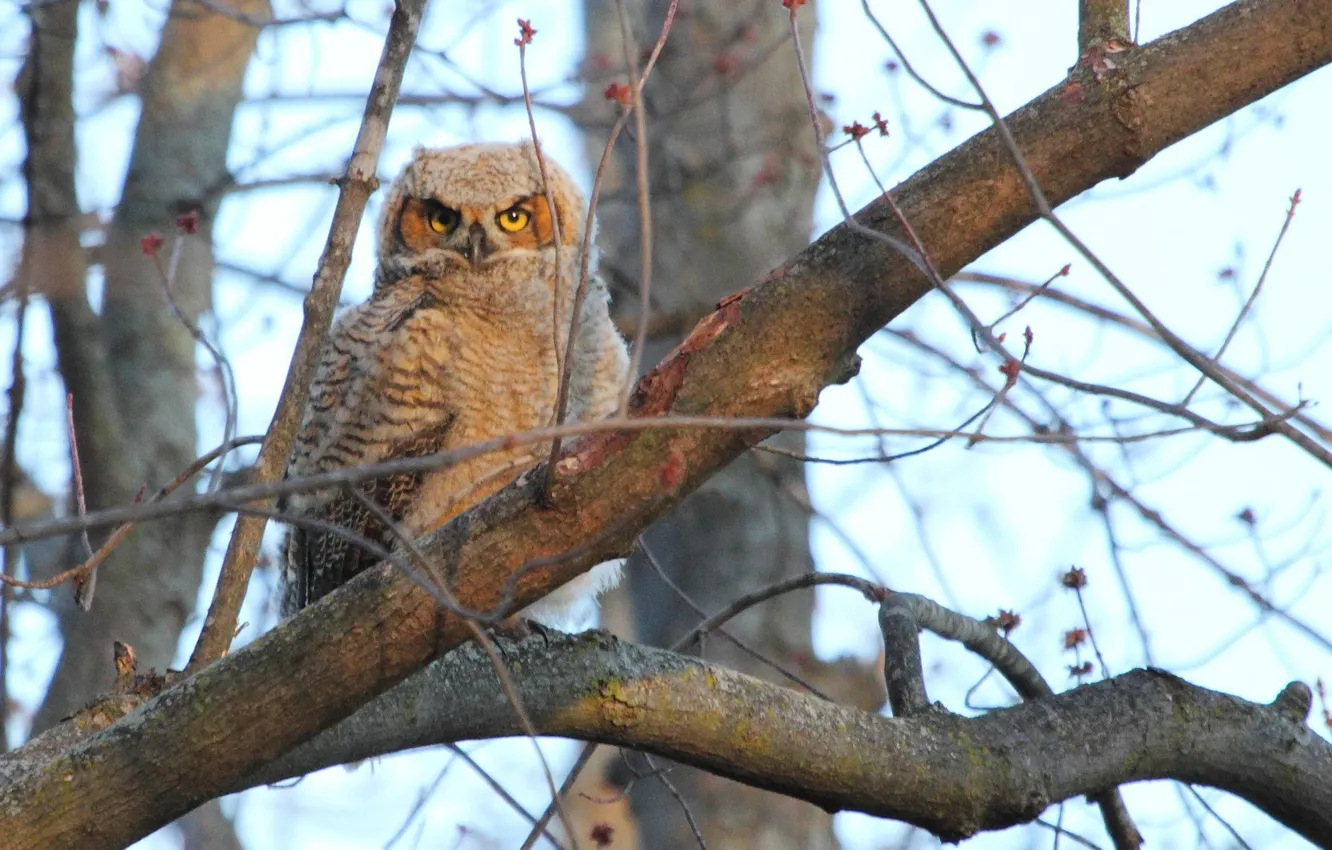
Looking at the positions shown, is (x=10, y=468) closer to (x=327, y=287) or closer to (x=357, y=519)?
(x=357, y=519)

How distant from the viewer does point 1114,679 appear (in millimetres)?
3291

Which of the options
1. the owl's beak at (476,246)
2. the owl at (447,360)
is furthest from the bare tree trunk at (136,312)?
the owl's beak at (476,246)

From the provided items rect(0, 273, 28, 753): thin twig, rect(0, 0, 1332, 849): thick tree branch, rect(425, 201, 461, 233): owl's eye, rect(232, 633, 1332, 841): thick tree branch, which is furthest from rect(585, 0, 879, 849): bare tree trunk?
rect(0, 0, 1332, 849): thick tree branch

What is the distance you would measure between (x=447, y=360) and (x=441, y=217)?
78 cm

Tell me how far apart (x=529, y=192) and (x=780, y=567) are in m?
2.04

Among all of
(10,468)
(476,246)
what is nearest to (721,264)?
(476,246)

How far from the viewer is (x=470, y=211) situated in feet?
16.0

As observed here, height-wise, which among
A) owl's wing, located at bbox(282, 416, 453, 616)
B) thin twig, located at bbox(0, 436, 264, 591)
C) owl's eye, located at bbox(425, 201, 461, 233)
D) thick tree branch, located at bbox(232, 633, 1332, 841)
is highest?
owl's eye, located at bbox(425, 201, 461, 233)

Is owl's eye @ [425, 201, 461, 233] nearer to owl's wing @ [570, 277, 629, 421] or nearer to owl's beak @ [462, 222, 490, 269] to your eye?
owl's beak @ [462, 222, 490, 269]

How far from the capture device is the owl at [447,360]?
432cm

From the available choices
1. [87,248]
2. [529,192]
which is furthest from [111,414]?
[529,192]

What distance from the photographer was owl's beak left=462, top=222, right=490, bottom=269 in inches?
187

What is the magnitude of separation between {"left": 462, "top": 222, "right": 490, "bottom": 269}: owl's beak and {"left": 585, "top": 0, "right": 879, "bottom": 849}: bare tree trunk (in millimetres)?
1337

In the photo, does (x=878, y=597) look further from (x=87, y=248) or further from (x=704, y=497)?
(x=87, y=248)
